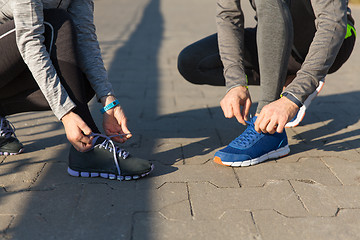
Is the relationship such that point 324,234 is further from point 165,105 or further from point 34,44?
point 165,105

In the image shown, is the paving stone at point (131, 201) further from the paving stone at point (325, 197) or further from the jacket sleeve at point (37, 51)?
the paving stone at point (325, 197)

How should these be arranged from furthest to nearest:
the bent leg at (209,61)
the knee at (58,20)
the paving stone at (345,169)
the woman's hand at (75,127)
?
the bent leg at (209,61) < the paving stone at (345,169) < the knee at (58,20) < the woman's hand at (75,127)

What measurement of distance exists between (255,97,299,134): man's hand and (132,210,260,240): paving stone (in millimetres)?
434

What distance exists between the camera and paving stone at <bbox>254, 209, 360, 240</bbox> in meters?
1.66

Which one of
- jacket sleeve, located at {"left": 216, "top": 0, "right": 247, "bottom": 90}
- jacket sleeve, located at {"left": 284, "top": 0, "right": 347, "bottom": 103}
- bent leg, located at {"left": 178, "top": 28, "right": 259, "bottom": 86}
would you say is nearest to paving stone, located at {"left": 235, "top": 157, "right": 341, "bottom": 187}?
jacket sleeve, located at {"left": 284, "top": 0, "right": 347, "bottom": 103}

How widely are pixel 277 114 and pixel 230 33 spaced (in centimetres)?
66

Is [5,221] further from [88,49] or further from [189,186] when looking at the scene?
[88,49]

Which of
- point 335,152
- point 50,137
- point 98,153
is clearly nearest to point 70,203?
point 98,153

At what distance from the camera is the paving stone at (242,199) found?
1850mm

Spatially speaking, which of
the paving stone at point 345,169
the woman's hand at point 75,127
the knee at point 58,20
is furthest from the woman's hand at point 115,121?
the paving stone at point 345,169

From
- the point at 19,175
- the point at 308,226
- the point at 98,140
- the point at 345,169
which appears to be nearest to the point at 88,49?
the point at 98,140

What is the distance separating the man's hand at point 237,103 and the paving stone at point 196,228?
0.53 m

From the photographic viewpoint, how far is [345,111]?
335cm

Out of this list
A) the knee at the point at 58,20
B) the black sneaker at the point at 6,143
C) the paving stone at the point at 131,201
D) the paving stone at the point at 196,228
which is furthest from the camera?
the black sneaker at the point at 6,143
